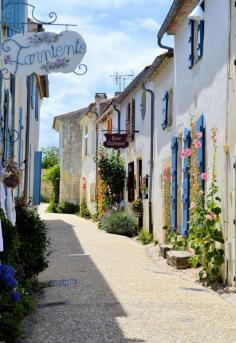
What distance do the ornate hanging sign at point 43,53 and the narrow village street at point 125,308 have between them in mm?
2714

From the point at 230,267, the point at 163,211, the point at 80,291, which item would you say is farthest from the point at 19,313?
the point at 163,211

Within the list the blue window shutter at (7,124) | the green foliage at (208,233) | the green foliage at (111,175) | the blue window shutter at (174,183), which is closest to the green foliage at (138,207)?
the green foliage at (111,175)

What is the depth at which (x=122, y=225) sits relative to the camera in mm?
18438

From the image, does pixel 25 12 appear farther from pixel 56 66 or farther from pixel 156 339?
pixel 156 339

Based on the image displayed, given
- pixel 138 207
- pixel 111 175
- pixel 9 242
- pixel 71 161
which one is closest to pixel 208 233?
pixel 9 242

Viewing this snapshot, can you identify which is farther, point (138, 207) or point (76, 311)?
point (138, 207)

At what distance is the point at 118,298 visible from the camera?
7941 mm

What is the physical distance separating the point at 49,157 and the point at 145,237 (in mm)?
45906

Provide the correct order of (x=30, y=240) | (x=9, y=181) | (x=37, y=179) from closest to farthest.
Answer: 1. (x=9, y=181)
2. (x=30, y=240)
3. (x=37, y=179)

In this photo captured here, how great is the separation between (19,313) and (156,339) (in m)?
1.43

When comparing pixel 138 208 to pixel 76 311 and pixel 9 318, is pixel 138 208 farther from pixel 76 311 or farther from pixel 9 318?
pixel 9 318

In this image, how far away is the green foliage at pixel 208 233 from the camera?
9.08 metres

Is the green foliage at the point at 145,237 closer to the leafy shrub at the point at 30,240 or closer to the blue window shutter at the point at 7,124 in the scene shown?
the blue window shutter at the point at 7,124

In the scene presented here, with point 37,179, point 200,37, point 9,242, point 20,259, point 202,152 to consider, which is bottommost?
point 20,259
